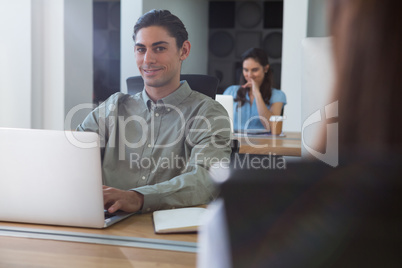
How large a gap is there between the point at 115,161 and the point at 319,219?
4.55ft

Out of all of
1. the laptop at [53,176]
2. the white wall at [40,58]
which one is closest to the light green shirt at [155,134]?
the laptop at [53,176]

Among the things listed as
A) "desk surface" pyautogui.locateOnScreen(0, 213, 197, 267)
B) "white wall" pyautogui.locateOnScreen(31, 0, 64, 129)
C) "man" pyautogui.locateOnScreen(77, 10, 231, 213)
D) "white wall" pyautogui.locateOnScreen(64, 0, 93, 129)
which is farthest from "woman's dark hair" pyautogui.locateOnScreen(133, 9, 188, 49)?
"white wall" pyautogui.locateOnScreen(31, 0, 64, 129)

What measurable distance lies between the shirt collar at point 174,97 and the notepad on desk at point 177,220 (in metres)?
0.63

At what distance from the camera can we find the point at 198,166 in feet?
4.82

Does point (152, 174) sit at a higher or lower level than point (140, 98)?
lower

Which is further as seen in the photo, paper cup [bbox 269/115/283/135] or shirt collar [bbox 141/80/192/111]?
paper cup [bbox 269/115/283/135]

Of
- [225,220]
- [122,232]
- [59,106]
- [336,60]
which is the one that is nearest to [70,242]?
[122,232]

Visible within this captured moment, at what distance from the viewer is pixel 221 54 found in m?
7.11

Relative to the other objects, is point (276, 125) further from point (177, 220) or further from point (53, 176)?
point (53, 176)

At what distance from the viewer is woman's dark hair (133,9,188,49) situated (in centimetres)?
172

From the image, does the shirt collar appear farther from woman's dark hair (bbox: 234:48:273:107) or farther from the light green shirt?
woman's dark hair (bbox: 234:48:273:107)

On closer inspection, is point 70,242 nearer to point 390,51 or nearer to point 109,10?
point 390,51

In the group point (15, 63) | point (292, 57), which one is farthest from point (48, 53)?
point (292, 57)

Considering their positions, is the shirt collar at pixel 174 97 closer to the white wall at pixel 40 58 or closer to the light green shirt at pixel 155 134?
→ the light green shirt at pixel 155 134
